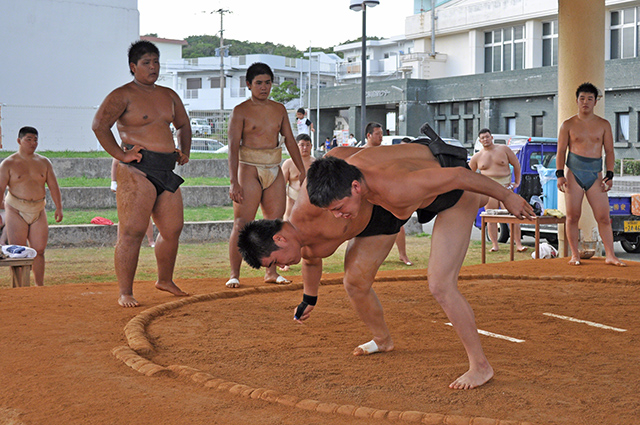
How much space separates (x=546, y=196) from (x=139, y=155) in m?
5.54

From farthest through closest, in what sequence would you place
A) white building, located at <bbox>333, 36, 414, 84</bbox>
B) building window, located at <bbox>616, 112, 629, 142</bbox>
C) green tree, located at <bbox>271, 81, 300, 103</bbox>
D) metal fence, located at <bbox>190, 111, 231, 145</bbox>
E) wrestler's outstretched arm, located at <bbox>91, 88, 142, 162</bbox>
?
white building, located at <bbox>333, 36, 414, 84</bbox> < green tree, located at <bbox>271, 81, 300, 103</bbox> < metal fence, located at <bbox>190, 111, 231, 145</bbox> < building window, located at <bbox>616, 112, 629, 142</bbox> < wrestler's outstretched arm, located at <bbox>91, 88, 142, 162</bbox>

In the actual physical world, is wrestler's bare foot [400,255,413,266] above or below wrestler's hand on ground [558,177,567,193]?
below

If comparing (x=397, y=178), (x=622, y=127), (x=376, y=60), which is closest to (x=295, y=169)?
(x=397, y=178)

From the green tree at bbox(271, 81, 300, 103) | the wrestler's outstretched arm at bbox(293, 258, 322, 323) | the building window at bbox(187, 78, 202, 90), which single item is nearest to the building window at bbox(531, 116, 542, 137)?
the green tree at bbox(271, 81, 300, 103)

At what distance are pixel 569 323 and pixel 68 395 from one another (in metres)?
2.43

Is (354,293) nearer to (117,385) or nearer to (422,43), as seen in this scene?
(117,385)

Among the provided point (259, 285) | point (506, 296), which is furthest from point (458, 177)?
point (259, 285)

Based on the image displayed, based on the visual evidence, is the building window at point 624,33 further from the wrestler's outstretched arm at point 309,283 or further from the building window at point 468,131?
the wrestler's outstretched arm at point 309,283

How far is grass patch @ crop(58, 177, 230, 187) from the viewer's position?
11.6 meters

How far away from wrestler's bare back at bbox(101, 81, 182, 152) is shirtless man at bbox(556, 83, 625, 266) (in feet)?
10.4

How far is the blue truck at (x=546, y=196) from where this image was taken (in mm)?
7055

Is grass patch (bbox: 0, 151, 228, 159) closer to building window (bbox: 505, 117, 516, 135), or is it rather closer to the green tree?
building window (bbox: 505, 117, 516, 135)

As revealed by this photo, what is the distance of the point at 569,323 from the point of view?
11.7 feet

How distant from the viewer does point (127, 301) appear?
13.3 feet
